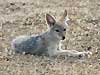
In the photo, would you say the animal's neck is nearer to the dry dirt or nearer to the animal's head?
the animal's head

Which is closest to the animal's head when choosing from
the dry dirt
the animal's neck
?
the animal's neck

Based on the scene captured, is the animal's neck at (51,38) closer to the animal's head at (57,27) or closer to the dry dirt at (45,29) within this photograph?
the animal's head at (57,27)

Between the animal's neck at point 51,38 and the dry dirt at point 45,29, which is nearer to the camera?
the dry dirt at point 45,29

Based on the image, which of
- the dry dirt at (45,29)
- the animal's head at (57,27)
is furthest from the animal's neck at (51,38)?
the dry dirt at (45,29)

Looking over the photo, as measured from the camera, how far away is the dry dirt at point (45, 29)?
8.84 meters

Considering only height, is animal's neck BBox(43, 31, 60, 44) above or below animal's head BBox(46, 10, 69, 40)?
below

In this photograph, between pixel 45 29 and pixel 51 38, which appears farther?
pixel 45 29

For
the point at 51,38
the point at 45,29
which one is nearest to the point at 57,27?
the point at 51,38

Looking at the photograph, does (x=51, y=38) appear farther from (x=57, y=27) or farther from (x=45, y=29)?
(x=45, y=29)

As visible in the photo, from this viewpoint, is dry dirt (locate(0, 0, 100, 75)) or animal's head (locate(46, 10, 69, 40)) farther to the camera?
animal's head (locate(46, 10, 69, 40))

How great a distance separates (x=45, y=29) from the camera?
12219mm

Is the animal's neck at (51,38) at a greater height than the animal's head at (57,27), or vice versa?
the animal's head at (57,27)

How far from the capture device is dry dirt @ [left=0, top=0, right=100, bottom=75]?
884 cm

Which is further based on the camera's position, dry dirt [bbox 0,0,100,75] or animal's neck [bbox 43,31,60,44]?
animal's neck [bbox 43,31,60,44]
